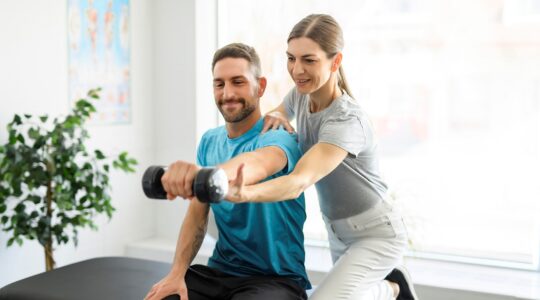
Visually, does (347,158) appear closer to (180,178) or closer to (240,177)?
(240,177)

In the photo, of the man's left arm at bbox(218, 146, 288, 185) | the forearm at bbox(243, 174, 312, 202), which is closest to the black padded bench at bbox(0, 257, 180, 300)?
the man's left arm at bbox(218, 146, 288, 185)

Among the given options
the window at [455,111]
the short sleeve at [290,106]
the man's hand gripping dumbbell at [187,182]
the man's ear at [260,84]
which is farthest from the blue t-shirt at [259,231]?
the window at [455,111]

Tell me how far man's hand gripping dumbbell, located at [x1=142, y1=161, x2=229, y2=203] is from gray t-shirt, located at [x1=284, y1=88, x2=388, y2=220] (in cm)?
56

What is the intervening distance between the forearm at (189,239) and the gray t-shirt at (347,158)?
1.39 feet

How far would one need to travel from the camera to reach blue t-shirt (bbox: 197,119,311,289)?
7.00ft

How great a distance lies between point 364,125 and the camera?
6.75 feet

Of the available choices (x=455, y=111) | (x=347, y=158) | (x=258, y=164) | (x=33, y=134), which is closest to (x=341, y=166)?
(x=347, y=158)

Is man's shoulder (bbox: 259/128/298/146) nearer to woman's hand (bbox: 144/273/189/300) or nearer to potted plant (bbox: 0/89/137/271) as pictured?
woman's hand (bbox: 144/273/189/300)

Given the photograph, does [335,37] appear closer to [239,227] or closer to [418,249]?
[239,227]

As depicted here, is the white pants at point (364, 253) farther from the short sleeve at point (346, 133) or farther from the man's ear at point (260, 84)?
the man's ear at point (260, 84)

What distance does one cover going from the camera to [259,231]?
2.15 m

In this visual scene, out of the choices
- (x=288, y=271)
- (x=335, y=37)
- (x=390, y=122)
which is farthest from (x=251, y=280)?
(x=390, y=122)

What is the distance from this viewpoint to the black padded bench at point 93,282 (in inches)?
96.0

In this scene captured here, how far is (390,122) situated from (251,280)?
6.70 feet
